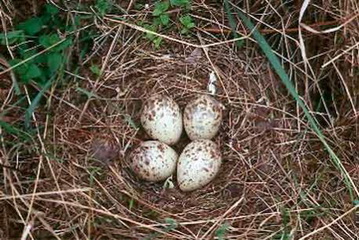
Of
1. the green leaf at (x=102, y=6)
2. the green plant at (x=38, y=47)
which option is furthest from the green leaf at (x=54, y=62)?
the green leaf at (x=102, y=6)

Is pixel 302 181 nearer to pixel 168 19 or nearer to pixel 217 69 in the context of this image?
pixel 217 69

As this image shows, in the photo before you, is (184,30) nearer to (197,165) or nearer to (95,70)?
(95,70)

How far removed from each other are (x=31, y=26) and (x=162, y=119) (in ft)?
1.52

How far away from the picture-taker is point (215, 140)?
2.61 metres

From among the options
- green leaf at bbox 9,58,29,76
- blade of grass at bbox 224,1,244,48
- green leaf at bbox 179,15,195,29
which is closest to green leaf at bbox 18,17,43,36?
green leaf at bbox 9,58,29,76

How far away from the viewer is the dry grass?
2.35 meters

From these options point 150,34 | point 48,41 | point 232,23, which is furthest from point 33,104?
point 232,23

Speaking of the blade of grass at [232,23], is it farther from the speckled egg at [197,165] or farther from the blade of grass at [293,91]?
the speckled egg at [197,165]

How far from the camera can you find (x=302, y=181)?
249cm

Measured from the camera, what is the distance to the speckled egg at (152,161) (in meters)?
2.47

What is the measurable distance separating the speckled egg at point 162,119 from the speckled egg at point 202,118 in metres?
0.03

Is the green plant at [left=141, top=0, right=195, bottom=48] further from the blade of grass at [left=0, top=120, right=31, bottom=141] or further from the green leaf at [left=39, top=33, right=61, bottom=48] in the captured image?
the blade of grass at [left=0, top=120, right=31, bottom=141]

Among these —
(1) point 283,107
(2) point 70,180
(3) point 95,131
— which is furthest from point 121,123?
(1) point 283,107

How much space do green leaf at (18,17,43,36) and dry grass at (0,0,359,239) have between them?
0.55 feet
